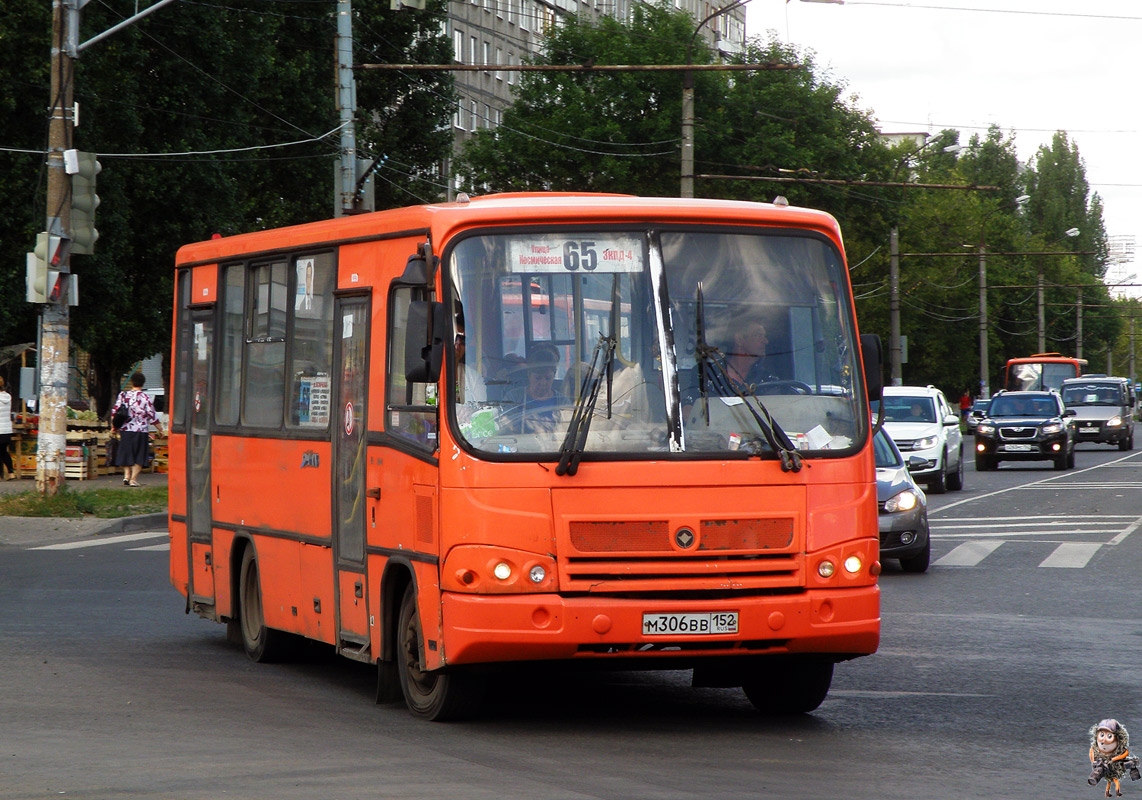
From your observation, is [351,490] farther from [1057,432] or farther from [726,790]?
[1057,432]

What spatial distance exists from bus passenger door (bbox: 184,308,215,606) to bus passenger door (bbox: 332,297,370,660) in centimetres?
241

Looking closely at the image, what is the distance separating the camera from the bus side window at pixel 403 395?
848 centimetres

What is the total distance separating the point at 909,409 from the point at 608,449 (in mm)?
23456

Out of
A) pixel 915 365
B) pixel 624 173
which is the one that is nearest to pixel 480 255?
pixel 624 173

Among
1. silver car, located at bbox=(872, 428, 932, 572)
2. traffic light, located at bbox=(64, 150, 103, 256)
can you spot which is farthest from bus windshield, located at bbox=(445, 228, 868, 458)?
traffic light, located at bbox=(64, 150, 103, 256)

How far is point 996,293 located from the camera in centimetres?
9438

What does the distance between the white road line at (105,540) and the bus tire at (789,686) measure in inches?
474

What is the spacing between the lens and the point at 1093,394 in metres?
59.6

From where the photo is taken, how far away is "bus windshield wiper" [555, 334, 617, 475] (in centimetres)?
816

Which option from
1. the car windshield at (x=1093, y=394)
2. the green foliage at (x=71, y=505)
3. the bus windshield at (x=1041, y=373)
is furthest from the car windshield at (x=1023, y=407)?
the bus windshield at (x=1041, y=373)

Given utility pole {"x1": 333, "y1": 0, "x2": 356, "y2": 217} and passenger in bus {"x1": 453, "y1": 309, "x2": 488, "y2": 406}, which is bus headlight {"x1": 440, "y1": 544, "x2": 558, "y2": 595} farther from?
utility pole {"x1": 333, "y1": 0, "x2": 356, "y2": 217}

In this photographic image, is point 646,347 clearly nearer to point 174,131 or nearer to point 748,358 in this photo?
point 748,358

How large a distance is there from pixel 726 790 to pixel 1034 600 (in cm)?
836

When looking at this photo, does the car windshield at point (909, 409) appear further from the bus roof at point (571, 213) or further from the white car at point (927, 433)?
the bus roof at point (571, 213)
